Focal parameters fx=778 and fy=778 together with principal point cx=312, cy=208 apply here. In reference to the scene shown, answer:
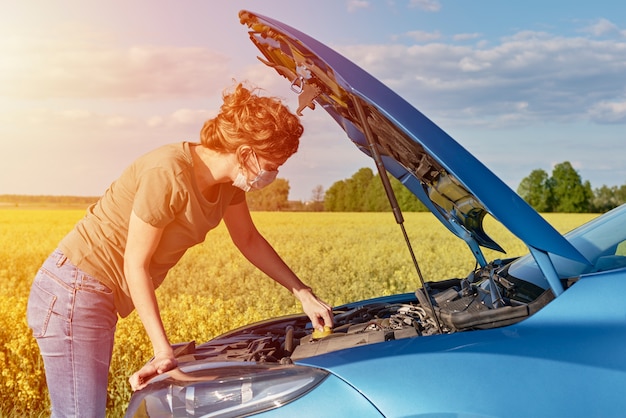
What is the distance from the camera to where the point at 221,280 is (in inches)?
360

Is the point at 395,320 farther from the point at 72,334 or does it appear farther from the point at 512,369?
the point at 72,334

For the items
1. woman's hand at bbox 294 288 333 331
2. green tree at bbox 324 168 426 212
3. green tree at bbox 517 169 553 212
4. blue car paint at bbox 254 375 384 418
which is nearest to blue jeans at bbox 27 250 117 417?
woman's hand at bbox 294 288 333 331

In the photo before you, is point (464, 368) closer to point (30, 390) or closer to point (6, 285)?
point (30, 390)

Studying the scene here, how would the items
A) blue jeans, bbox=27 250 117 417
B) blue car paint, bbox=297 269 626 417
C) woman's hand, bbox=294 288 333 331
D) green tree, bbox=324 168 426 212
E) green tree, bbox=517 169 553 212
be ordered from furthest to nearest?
green tree, bbox=517 169 553 212 < green tree, bbox=324 168 426 212 < woman's hand, bbox=294 288 333 331 < blue jeans, bbox=27 250 117 417 < blue car paint, bbox=297 269 626 417

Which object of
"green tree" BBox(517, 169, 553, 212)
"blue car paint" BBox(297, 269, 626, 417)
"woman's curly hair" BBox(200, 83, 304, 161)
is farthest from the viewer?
"green tree" BBox(517, 169, 553, 212)

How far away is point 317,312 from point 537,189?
33.6m

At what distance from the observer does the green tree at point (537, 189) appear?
113ft

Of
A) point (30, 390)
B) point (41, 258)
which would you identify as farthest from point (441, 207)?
point (41, 258)

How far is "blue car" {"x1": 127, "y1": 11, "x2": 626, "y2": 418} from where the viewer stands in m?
1.95

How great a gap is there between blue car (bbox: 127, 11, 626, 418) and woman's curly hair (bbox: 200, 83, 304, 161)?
0.18m

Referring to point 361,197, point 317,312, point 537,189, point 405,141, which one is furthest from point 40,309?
point 537,189

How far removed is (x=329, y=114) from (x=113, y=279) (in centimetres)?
108

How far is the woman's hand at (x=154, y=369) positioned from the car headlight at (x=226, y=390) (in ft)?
0.11

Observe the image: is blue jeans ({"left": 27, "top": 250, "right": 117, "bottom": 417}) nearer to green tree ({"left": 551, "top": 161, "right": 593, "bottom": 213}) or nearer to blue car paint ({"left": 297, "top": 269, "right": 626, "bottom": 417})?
blue car paint ({"left": 297, "top": 269, "right": 626, "bottom": 417})
